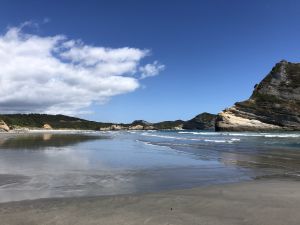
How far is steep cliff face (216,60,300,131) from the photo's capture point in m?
107

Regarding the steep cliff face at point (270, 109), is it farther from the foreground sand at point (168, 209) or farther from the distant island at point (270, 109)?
the foreground sand at point (168, 209)

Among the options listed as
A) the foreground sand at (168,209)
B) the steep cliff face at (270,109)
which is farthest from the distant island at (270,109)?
the foreground sand at (168,209)

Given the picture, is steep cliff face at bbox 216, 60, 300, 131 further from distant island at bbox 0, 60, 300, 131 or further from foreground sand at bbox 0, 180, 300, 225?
foreground sand at bbox 0, 180, 300, 225

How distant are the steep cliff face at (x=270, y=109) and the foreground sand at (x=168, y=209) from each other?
102 m

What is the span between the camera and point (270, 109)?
361 ft

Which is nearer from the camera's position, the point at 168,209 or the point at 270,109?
the point at 168,209

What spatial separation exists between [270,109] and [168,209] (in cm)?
10851

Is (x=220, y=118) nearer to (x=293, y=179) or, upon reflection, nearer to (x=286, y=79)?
(x=286, y=79)

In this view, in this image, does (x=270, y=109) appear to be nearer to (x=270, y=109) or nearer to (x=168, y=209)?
(x=270, y=109)

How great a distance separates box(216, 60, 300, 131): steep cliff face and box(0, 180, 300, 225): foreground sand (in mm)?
102158

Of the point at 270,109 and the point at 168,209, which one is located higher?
the point at 270,109

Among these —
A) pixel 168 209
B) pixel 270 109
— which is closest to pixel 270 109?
pixel 270 109

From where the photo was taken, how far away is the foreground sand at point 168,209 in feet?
21.2

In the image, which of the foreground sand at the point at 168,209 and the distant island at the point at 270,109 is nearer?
the foreground sand at the point at 168,209
